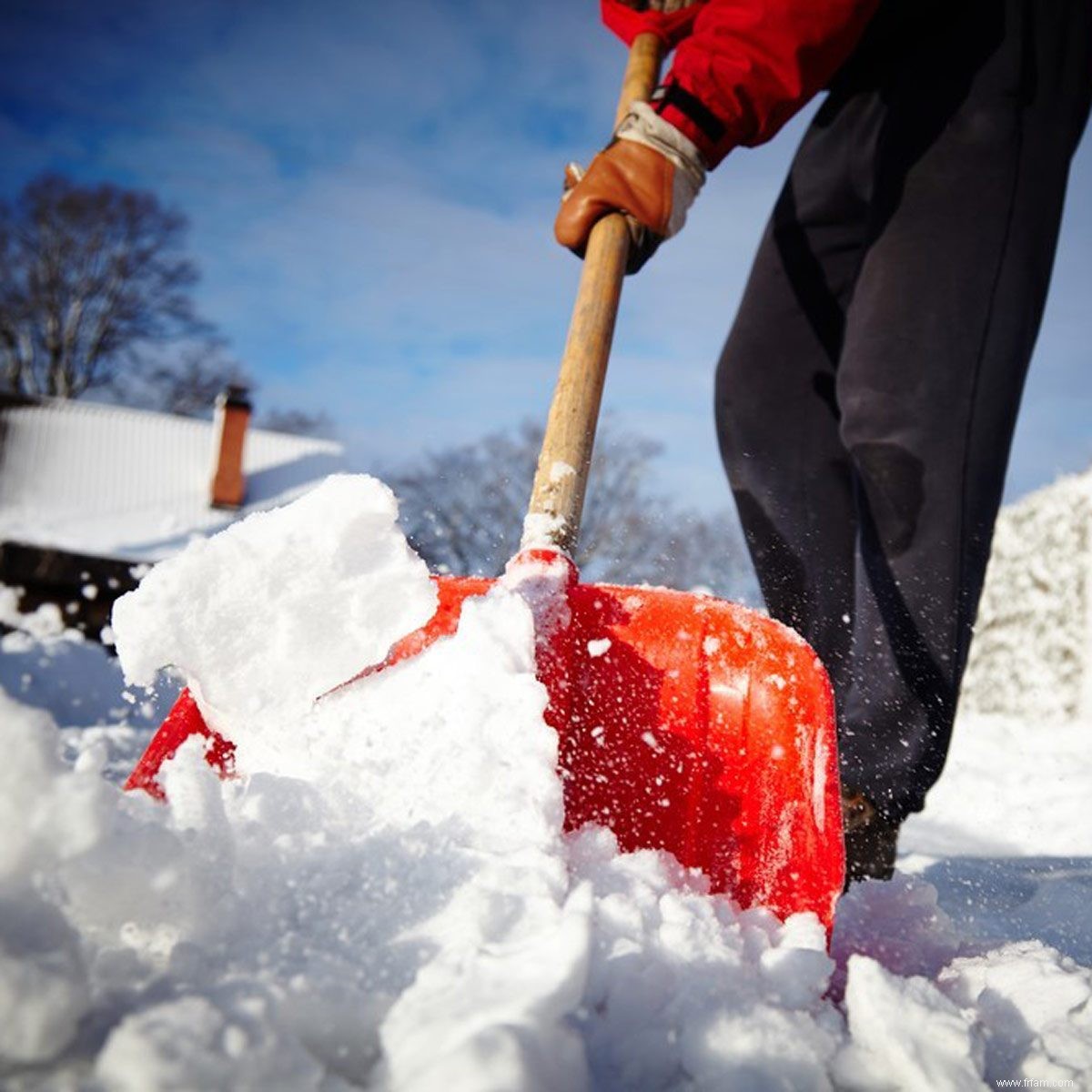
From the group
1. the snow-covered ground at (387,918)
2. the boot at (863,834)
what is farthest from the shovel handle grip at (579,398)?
the boot at (863,834)

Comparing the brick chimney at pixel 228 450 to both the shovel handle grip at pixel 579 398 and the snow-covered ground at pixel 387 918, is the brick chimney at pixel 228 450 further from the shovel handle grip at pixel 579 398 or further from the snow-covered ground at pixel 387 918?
the snow-covered ground at pixel 387 918

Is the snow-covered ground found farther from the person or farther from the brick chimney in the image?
the brick chimney

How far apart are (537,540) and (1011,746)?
316 centimetres

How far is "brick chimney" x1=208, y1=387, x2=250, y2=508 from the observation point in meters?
14.4

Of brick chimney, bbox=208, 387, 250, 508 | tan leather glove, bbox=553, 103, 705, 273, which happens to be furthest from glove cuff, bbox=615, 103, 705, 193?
brick chimney, bbox=208, 387, 250, 508

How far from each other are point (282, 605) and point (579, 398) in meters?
0.65

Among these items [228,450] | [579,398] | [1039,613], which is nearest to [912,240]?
[579,398]

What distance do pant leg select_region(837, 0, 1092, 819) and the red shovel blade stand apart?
405 millimetres

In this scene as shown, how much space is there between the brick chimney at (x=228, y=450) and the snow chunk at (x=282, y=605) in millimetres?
14408

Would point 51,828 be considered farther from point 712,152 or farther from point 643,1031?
point 712,152

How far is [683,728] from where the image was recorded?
45.0 inches

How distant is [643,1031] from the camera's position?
69 cm

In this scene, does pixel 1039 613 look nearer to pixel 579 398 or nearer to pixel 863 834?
pixel 863 834

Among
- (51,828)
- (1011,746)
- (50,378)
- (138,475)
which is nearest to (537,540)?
(51,828)
